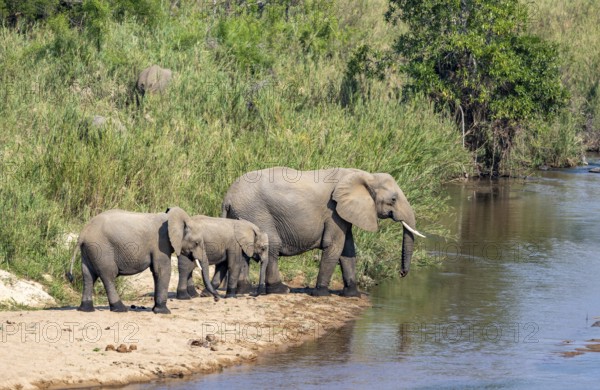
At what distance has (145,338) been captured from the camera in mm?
11000

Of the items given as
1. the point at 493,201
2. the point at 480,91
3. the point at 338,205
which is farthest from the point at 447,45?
the point at 338,205

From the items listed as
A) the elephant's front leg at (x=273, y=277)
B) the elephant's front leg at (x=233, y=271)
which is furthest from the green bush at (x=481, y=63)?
the elephant's front leg at (x=233, y=271)

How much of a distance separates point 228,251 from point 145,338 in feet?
7.83

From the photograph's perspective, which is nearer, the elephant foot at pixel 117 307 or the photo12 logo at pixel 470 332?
the elephant foot at pixel 117 307

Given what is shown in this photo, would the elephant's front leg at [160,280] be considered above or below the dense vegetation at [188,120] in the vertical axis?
below

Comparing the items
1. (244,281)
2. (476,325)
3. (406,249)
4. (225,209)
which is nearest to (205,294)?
(244,281)

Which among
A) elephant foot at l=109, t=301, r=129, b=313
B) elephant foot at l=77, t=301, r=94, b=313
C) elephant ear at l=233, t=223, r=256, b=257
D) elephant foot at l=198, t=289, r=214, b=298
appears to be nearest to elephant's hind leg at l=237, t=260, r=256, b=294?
elephant ear at l=233, t=223, r=256, b=257

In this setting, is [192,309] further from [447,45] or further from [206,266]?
[447,45]

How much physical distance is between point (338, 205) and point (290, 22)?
17492mm

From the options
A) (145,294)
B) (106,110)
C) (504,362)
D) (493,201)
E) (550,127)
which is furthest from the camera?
(550,127)

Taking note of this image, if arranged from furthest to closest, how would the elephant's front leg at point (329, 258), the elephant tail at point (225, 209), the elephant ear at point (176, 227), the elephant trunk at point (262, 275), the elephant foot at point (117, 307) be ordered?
the elephant's front leg at point (329, 258)
the elephant tail at point (225, 209)
the elephant trunk at point (262, 275)
the elephant ear at point (176, 227)
the elephant foot at point (117, 307)

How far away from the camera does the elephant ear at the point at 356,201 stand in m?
13.9

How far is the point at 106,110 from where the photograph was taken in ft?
66.3

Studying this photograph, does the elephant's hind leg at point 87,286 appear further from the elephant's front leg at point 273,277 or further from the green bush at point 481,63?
the green bush at point 481,63
